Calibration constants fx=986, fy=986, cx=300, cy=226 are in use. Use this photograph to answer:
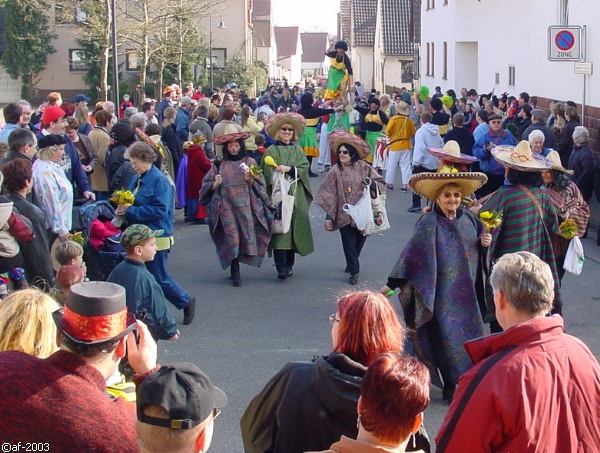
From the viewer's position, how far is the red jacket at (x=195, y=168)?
51.1 feet

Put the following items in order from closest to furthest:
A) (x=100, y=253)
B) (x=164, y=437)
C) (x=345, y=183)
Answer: (x=164, y=437)
(x=100, y=253)
(x=345, y=183)

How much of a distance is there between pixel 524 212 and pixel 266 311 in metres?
3.46

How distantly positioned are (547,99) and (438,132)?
6198 millimetres

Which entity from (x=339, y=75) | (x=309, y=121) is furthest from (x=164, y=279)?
(x=339, y=75)

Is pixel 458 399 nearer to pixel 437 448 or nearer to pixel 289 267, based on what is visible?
pixel 437 448

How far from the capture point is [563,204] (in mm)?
8562

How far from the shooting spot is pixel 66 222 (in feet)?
30.9

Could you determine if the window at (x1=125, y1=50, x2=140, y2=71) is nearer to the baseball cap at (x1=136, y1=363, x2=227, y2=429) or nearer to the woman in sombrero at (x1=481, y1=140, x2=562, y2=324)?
the woman in sombrero at (x1=481, y1=140, x2=562, y2=324)

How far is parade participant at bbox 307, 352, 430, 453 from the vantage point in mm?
3189

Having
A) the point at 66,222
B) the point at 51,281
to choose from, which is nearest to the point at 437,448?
the point at 51,281

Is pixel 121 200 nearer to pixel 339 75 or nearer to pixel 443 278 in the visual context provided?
pixel 443 278

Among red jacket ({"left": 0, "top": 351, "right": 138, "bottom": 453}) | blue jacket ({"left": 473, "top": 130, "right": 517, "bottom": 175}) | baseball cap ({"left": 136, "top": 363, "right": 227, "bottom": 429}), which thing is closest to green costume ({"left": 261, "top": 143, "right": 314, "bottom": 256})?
blue jacket ({"left": 473, "top": 130, "right": 517, "bottom": 175})

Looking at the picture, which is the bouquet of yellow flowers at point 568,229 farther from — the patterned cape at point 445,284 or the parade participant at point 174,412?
the parade participant at point 174,412

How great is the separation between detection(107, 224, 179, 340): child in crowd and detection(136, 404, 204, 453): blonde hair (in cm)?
397
